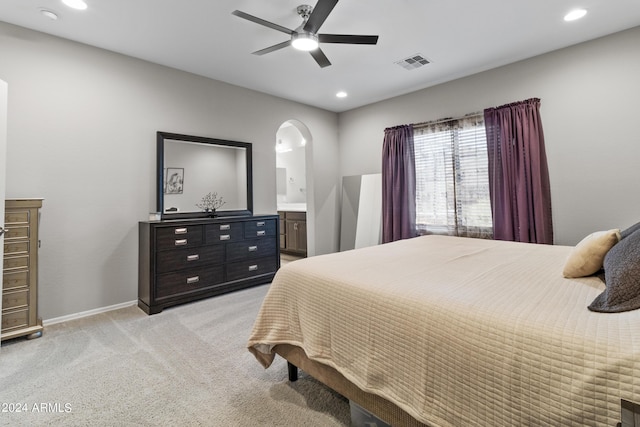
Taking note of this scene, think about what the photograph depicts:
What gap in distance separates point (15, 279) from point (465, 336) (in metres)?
3.23

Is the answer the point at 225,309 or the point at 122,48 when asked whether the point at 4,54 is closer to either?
the point at 122,48

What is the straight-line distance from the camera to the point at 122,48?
2.97m

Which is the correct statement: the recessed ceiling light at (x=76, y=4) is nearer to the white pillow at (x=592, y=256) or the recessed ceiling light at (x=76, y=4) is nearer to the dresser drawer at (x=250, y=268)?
the dresser drawer at (x=250, y=268)

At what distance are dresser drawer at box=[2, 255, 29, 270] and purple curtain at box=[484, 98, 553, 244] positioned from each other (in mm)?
4620

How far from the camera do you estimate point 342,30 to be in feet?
9.12

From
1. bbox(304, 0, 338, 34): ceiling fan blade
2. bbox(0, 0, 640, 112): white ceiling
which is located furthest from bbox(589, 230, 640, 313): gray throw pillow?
bbox(0, 0, 640, 112): white ceiling

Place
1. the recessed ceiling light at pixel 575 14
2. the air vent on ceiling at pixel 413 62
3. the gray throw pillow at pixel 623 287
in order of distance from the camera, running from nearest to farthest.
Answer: the gray throw pillow at pixel 623 287 < the recessed ceiling light at pixel 575 14 < the air vent on ceiling at pixel 413 62

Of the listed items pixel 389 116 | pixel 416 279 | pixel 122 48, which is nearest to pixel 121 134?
pixel 122 48

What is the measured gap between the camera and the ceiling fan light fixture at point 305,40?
93.0 inches

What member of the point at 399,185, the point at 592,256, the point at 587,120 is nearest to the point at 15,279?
the point at 592,256

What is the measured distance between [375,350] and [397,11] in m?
2.65

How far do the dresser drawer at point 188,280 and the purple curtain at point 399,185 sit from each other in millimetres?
2478

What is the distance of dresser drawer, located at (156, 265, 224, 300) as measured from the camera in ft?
9.74

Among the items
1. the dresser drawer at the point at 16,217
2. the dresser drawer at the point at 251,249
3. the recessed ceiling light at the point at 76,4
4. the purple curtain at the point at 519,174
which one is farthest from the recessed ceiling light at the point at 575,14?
the dresser drawer at the point at 16,217
